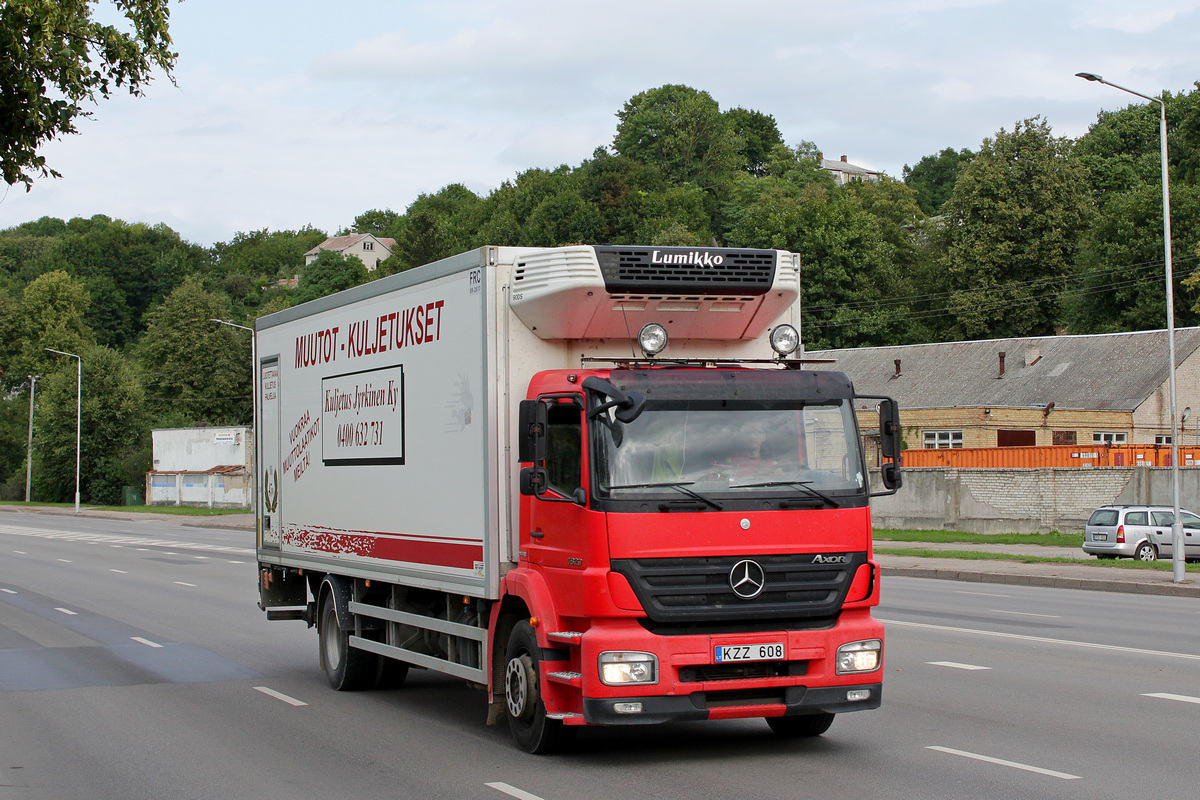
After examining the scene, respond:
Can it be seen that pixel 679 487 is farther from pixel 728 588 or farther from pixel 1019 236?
pixel 1019 236

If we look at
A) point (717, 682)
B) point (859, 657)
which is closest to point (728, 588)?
point (717, 682)

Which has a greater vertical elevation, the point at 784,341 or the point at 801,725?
the point at 784,341

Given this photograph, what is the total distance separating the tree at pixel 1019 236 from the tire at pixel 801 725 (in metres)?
67.4

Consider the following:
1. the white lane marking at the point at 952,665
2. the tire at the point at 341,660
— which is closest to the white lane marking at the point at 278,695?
the tire at the point at 341,660

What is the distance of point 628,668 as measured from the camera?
7652 millimetres

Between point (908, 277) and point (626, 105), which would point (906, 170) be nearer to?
point (626, 105)

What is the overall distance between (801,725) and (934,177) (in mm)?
132769

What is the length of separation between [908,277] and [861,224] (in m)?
9.24

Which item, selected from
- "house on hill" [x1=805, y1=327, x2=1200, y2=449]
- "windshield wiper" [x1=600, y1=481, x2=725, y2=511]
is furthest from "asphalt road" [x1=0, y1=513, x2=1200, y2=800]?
"house on hill" [x1=805, y1=327, x2=1200, y2=449]

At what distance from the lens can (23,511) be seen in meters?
68.1

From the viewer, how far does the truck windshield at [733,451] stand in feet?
25.9

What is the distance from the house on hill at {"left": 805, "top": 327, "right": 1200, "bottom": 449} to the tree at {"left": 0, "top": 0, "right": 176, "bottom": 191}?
42.9 meters

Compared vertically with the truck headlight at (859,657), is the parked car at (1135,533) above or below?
below

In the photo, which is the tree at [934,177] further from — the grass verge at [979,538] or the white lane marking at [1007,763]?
the white lane marking at [1007,763]
